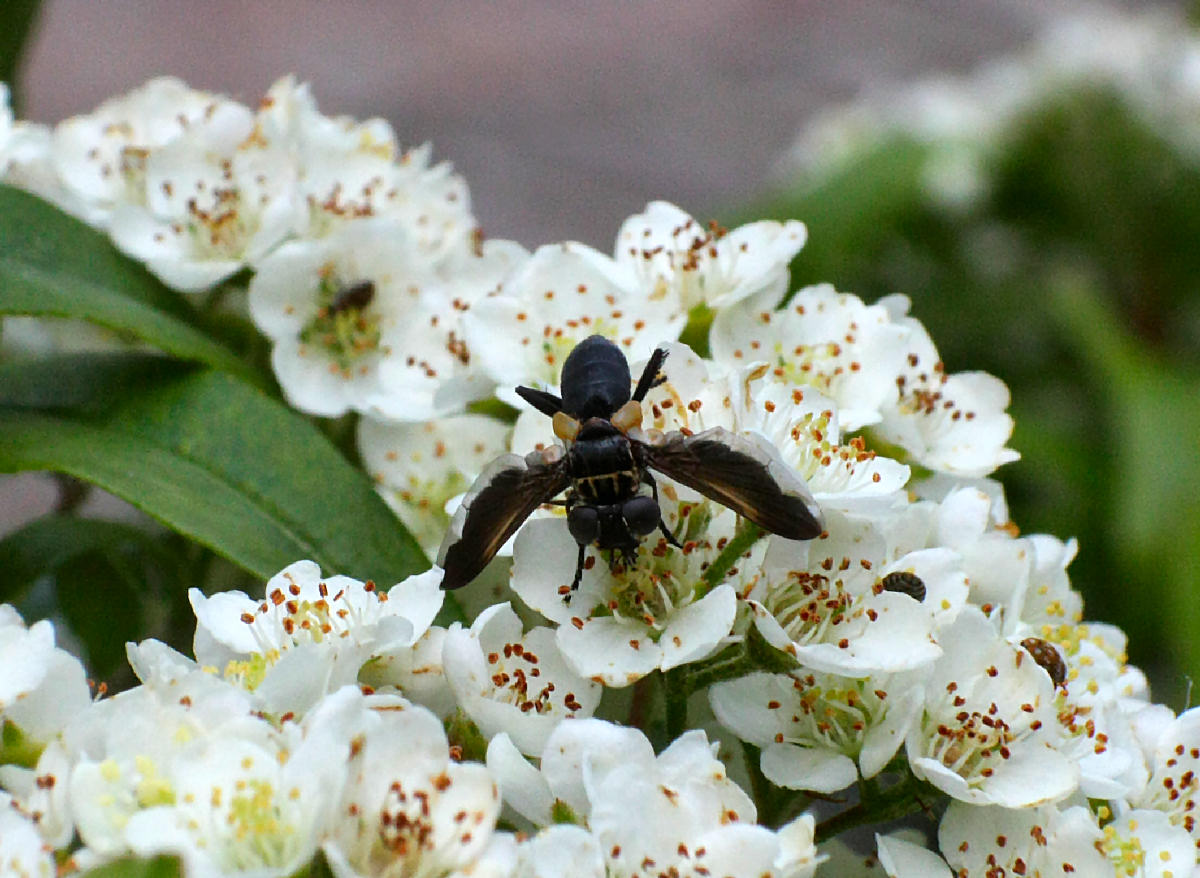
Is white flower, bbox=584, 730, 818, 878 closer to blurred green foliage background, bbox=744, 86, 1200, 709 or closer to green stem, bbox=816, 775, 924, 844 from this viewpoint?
green stem, bbox=816, 775, 924, 844

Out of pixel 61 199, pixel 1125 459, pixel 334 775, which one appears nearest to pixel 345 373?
pixel 61 199

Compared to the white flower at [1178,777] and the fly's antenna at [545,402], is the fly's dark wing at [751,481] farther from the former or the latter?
the white flower at [1178,777]

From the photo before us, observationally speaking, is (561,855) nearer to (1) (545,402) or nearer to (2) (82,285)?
(1) (545,402)

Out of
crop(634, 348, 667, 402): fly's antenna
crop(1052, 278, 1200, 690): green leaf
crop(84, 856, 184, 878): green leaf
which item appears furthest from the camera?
crop(1052, 278, 1200, 690): green leaf

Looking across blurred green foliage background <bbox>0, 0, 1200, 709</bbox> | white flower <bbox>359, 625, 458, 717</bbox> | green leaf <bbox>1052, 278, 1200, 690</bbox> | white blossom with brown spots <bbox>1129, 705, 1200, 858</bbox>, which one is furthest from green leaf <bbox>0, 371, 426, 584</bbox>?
blurred green foliage background <bbox>0, 0, 1200, 709</bbox>

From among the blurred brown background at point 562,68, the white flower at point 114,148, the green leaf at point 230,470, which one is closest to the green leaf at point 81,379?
the green leaf at point 230,470

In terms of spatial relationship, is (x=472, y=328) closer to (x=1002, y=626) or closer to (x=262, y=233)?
(x=262, y=233)

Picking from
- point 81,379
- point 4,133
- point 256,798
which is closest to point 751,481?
point 256,798
